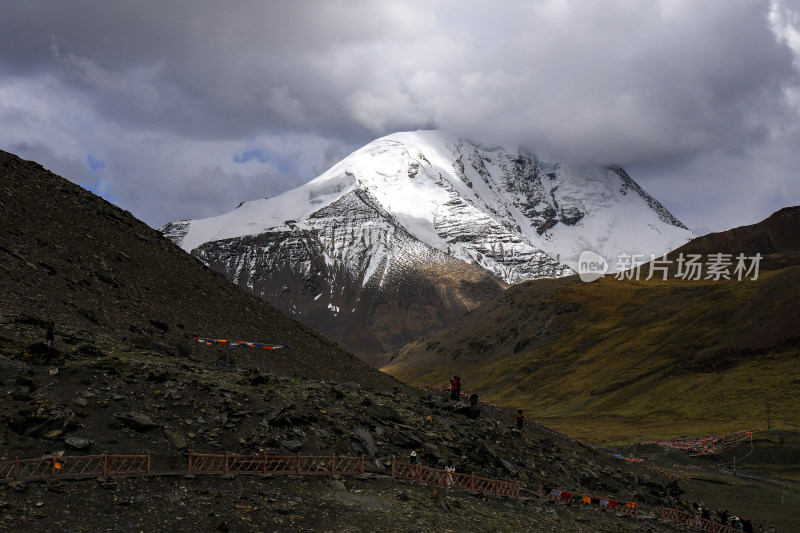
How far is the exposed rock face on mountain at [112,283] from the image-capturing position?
1512 inches

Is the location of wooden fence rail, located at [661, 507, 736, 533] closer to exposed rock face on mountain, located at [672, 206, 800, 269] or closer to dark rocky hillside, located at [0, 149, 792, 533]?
dark rocky hillside, located at [0, 149, 792, 533]

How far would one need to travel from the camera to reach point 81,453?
20062 mm

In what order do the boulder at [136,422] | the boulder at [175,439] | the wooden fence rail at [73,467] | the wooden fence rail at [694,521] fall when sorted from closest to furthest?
1. the wooden fence rail at [73,467]
2. the boulder at [175,439]
3. the boulder at [136,422]
4. the wooden fence rail at [694,521]

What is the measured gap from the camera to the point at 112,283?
4591cm

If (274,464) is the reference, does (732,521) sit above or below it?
below

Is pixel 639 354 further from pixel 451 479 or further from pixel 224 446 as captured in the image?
pixel 224 446

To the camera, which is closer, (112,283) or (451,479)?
(451,479)

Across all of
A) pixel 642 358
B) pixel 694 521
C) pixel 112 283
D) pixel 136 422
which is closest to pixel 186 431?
pixel 136 422

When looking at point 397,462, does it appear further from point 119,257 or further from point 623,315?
point 623,315

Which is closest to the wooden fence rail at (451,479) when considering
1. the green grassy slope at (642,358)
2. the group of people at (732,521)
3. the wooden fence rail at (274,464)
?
the wooden fence rail at (274,464)

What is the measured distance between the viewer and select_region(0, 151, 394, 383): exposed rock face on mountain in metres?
38.4

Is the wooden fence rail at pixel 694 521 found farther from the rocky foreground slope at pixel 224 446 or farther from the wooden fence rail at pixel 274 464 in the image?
the wooden fence rail at pixel 274 464
